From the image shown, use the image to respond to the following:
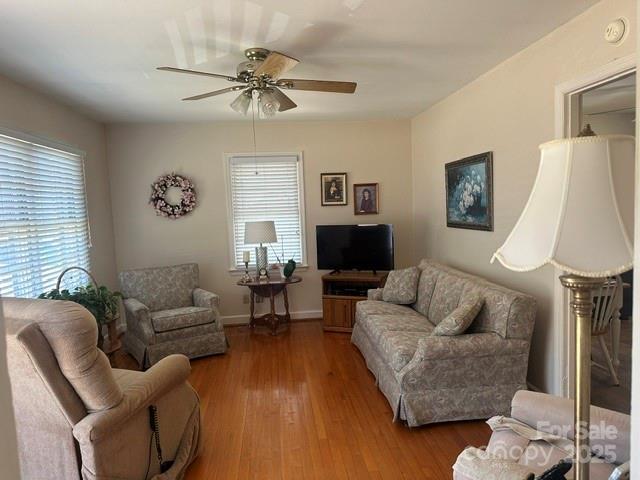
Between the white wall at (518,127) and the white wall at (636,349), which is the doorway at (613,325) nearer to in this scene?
the white wall at (518,127)

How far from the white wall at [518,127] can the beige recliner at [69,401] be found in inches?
102

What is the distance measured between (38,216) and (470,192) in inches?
151

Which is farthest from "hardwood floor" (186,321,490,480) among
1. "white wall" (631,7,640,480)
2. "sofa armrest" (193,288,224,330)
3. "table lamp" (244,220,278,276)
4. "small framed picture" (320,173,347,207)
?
"small framed picture" (320,173,347,207)

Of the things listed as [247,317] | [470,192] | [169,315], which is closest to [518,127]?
[470,192]

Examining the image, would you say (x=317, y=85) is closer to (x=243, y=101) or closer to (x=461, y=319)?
(x=243, y=101)

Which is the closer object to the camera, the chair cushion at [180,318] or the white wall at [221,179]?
the chair cushion at [180,318]

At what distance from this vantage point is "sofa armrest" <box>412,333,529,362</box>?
266 cm

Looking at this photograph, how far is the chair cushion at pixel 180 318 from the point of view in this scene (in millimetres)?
3932

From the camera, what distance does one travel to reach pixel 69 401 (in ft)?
5.72

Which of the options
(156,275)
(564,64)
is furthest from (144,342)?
(564,64)

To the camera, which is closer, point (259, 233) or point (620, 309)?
point (620, 309)

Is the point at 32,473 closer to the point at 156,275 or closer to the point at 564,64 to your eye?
the point at 156,275

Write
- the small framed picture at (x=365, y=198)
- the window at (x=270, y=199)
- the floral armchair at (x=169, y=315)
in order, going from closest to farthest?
the floral armchair at (x=169, y=315) < the window at (x=270, y=199) < the small framed picture at (x=365, y=198)

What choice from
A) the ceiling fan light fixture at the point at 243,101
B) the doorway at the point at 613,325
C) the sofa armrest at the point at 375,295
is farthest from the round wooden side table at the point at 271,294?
the doorway at the point at 613,325
